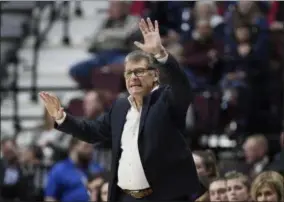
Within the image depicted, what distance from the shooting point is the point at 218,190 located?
9.19 metres

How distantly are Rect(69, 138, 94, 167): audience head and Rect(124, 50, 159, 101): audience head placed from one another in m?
4.21

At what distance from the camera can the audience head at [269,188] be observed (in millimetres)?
8781

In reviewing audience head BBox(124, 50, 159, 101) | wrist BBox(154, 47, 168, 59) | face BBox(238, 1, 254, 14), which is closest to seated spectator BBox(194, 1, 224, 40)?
face BBox(238, 1, 254, 14)

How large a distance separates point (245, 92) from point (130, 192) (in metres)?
5.59

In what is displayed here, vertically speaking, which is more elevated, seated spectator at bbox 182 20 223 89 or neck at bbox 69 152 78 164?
seated spectator at bbox 182 20 223 89

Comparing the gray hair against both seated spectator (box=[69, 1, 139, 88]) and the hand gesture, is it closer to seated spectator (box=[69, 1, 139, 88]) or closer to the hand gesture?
the hand gesture

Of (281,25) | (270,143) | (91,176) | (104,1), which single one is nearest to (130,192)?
(91,176)

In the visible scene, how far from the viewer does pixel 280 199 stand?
8797 mm

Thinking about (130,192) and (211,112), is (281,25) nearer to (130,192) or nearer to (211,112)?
(211,112)

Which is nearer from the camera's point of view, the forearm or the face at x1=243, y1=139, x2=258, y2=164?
the forearm

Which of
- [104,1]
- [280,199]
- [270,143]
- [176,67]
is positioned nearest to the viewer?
[176,67]

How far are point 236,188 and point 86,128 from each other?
6.89ft

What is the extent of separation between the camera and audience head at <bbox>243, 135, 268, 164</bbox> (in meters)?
11.8

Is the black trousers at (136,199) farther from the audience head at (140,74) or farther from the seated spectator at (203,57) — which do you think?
the seated spectator at (203,57)
